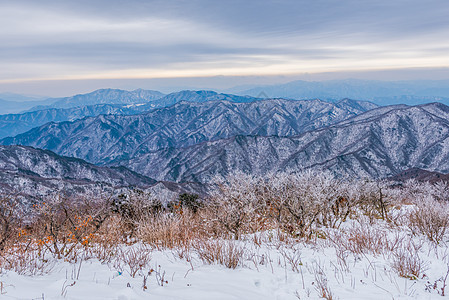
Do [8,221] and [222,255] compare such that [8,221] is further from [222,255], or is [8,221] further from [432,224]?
[432,224]

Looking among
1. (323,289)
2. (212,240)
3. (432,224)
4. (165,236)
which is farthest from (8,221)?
(432,224)

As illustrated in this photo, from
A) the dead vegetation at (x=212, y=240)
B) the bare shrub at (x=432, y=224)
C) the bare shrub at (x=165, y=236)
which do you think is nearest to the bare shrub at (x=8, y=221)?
the dead vegetation at (x=212, y=240)

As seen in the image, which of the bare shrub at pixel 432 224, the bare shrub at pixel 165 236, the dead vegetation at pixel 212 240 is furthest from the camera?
the bare shrub at pixel 432 224

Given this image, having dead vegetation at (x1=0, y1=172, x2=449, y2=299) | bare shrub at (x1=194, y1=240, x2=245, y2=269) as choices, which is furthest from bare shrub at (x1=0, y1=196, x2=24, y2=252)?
bare shrub at (x1=194, y1=240, x2=245, y2=269)

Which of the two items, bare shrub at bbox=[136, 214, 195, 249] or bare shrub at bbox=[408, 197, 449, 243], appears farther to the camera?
bare shrub at bbox=[408, 197, 449, 243]

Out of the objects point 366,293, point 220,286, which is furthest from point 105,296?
point 366,293

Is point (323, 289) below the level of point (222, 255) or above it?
→ above

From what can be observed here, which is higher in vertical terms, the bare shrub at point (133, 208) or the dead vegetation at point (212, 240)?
the dead vegetation at point (212, 240)

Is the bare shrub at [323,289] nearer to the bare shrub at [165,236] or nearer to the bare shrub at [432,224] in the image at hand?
the bare shrub at [165,236]

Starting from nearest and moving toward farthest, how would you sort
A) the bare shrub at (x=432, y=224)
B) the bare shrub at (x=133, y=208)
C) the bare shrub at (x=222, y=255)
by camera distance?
the bare shrub at (x=222, y=255)
the bare shrub at (x=432, y=224)
the bare shrub at (x=133, y=208)

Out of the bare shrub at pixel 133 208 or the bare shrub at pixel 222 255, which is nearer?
the bare shrub at pixel 222 255

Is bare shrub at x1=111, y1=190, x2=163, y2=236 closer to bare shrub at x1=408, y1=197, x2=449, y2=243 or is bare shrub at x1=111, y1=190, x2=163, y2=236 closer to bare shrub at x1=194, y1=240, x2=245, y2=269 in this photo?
bare shrub at x1=194, y1=240, x2=245, y2=269

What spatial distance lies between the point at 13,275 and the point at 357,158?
206 meters

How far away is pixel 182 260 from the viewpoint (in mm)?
6254
